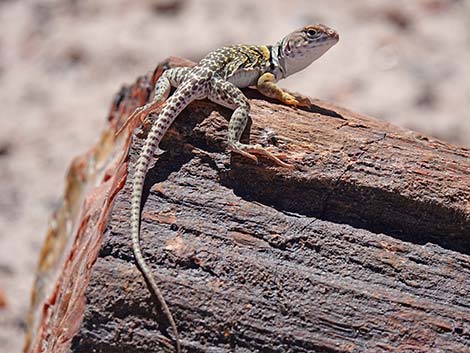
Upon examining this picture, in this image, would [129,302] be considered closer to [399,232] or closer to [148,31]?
[399,232]

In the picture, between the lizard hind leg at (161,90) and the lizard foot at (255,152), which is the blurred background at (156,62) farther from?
the lizard foot at (255,152)

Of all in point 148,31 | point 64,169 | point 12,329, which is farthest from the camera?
point 148,31

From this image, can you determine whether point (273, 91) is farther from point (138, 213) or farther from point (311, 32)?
point (138, 213)

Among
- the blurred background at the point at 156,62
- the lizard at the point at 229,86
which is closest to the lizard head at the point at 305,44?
the lizard at the point at 229,86

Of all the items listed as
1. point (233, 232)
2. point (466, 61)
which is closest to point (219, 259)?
point (233, 232)

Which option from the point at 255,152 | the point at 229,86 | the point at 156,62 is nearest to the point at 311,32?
the point at 229,86

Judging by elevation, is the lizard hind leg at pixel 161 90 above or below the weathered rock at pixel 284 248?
above
